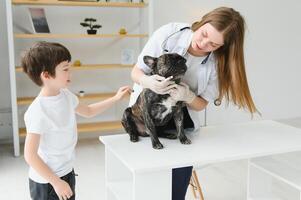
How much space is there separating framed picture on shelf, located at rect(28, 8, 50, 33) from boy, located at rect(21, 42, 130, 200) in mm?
2219

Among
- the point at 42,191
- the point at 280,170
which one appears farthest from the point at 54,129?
the point at 280,170

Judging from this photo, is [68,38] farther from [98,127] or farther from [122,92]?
[122,92]

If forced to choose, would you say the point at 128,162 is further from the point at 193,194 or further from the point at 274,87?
the point at 274,87

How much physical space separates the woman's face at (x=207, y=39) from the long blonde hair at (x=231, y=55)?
0.8 inches

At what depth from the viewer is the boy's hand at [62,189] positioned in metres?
1.50

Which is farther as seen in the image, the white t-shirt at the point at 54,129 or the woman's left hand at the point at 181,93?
the woman's left hand at the point at 181,93

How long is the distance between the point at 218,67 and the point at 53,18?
2.56 meters

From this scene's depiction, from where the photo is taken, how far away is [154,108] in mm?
1719

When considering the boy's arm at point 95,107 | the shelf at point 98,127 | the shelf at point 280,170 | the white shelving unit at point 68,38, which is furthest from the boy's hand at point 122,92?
the shelf at point 98,127

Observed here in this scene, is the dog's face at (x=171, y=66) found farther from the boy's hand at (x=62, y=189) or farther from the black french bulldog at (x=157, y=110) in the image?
the boy's hand at (x=62, y=189)

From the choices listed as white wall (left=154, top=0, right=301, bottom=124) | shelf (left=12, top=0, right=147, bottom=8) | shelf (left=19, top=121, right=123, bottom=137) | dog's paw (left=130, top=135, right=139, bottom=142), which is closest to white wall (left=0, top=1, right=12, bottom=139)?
shelf (left=19, top=121, right=123, bottom=137)

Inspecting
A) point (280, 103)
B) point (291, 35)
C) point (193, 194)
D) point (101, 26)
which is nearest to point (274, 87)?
point (280, 103)

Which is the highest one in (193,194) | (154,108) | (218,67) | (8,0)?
(8,0)

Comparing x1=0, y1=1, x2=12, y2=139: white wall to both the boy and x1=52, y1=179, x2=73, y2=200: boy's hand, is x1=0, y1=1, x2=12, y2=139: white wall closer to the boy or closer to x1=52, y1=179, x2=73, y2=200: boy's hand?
the boy
